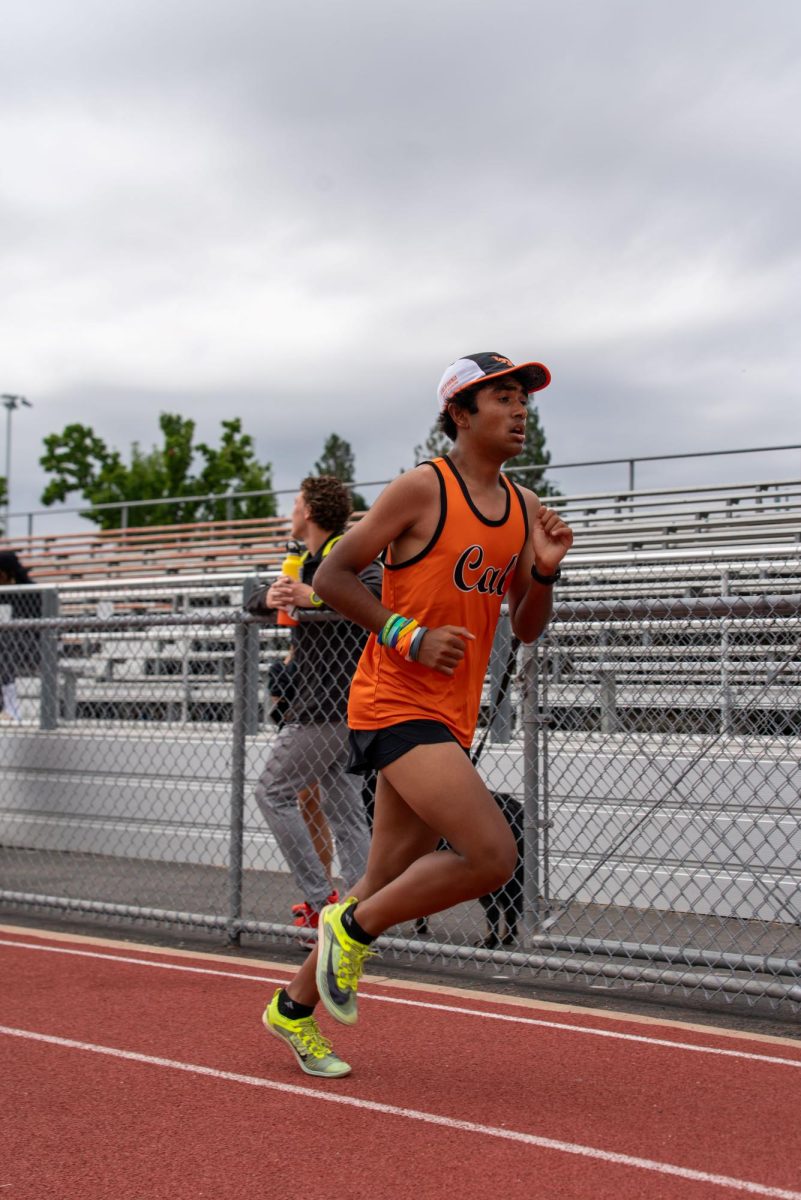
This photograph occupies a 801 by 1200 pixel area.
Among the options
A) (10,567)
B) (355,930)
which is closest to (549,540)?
A: (355,930)

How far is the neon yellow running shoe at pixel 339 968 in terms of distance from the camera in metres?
4.05

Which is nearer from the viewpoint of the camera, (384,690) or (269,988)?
(384,690)

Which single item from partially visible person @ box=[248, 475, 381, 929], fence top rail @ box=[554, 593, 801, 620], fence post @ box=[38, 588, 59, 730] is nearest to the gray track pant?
partially visible person @ box=[248, 475, 381, 929]

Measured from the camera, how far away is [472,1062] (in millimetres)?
4621

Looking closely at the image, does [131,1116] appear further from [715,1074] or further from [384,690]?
[715,1074]

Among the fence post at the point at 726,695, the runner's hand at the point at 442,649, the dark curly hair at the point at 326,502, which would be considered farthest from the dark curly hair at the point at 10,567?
the runner's hand at the point at 442,649

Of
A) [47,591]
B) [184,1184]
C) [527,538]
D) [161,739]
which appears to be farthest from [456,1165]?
[47,591]

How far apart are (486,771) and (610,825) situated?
1.11 metres

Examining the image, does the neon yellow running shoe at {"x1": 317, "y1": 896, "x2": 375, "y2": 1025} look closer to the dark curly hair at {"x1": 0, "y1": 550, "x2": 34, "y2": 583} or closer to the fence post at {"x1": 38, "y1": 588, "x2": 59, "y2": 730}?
the fence post at {"x1": 38, "y1": 588, "x2": 59, "y2": 730}

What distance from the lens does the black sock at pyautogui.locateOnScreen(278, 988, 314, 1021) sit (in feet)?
14.1

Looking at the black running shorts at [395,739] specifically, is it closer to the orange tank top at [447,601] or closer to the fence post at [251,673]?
the orange tank top at [447,601]

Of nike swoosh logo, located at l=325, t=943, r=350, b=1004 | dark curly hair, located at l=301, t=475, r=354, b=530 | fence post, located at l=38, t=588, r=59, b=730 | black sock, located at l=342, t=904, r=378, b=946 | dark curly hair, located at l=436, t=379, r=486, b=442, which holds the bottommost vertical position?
nike swoosh logo, located at l=325, t=943, r=350, b=1004

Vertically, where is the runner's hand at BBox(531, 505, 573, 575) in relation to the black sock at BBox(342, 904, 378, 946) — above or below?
above

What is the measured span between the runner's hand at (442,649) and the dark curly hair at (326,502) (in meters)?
2.70
